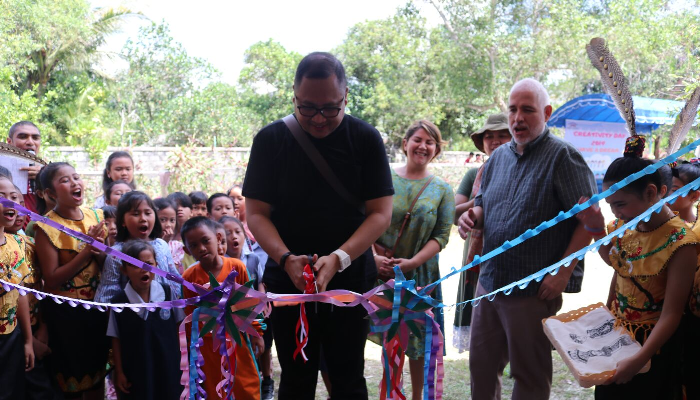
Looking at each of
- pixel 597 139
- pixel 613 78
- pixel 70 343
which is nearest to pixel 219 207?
pixel 70 343

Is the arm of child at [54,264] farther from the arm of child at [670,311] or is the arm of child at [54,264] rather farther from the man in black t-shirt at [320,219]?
the arm of child at [670,311]

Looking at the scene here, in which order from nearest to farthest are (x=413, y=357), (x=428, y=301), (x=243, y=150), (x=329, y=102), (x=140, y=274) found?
1. (x=428, y=301)
2. (x=329, y=102)
3. (x=140, y=274)
4. (x=413, y=357)
5. (x=243, y=150)

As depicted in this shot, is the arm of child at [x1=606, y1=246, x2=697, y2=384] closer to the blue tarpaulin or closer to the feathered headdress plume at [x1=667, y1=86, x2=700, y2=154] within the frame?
the feathered headdress plume at [x1=667, y1=86, x2=700, y2=154]

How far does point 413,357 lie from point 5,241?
2.33m

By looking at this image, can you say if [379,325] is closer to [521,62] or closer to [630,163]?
[630,163]

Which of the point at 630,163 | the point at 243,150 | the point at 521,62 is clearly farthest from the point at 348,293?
the point at 521,62

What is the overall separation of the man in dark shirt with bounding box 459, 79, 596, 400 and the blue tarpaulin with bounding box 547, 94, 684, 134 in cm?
853

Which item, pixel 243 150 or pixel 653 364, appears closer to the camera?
pixel 653 364

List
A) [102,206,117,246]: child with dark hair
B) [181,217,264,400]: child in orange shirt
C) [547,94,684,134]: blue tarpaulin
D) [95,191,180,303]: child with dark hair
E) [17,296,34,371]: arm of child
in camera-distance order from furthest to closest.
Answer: [547,94,684,134]: blue tarpaulin, [102,206,117,246]: child with dark hair, [95,191,180,303]: child with dark hair, [181,217,264,400]: child in orange shirt, [17,296,34,371]: arm of child

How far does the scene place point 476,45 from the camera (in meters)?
16.7

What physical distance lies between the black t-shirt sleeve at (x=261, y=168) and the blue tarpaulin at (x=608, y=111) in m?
9.54

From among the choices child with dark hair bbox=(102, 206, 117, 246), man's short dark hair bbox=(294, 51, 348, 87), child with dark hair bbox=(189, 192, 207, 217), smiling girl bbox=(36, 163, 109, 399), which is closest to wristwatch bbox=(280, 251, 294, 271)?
man's short dark hair bbox=(294, 51, 348, 87)

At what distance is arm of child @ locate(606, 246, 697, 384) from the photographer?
2291 millimetres

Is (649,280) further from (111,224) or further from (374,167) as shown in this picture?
(111,224)
